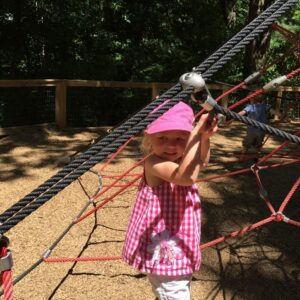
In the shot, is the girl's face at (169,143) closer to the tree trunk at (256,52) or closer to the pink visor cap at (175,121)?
the pink visor cap at (175,121)

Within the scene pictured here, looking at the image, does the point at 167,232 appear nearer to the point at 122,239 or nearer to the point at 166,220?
the point at 166,220

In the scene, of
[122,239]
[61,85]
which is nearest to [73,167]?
[122,239]

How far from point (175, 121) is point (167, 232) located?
405 millimetres

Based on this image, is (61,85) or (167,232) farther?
(61,85)

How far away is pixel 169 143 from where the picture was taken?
53.9 inches

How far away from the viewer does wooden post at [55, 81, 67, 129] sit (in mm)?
6758

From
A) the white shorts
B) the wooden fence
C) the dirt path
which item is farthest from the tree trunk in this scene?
the white shorts

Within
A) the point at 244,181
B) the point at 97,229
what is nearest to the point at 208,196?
the point at 244,181

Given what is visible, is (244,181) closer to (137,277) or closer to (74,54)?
(137,277)

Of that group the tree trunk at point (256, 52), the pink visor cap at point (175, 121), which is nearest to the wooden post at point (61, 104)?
the tree trunk at point (256, 52)

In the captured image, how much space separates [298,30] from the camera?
10102mm

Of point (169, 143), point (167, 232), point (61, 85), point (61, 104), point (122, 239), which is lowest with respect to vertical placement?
point (122, 239)

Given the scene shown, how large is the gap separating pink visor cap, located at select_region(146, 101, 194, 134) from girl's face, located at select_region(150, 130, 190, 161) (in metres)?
0.03

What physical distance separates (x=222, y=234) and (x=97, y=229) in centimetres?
99
